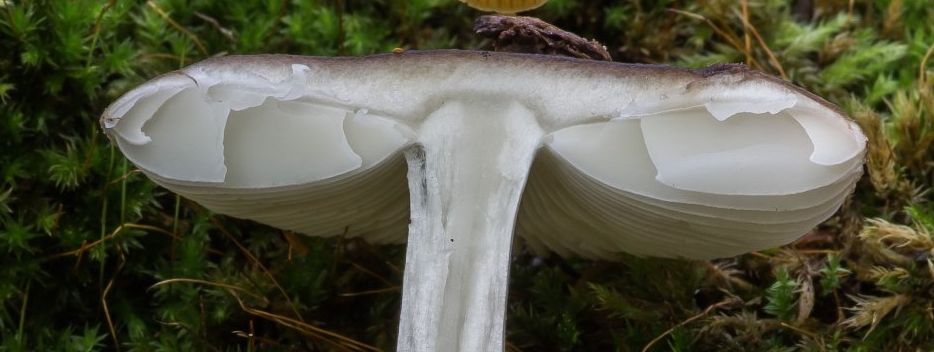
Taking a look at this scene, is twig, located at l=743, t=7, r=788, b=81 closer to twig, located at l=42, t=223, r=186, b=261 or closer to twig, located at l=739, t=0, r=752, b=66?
twig, located at l=739, t=0, r=752, b=66

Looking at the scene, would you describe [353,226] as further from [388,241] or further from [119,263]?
[119,263]

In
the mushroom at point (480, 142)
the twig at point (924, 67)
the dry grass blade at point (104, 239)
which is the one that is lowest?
the dry grass blade at point (104, 239)

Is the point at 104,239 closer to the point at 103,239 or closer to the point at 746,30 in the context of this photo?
the point at 103,239

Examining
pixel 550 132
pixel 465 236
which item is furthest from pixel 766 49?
pixel 465 236

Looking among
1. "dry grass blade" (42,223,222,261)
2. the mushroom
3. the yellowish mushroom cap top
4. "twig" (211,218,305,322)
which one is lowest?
"twig" (211,218,305,322)

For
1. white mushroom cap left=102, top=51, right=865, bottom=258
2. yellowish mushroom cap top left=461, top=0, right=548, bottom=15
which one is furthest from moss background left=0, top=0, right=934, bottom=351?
yellowish mushroom cap top left=461, top=0, right=548, bottom=15

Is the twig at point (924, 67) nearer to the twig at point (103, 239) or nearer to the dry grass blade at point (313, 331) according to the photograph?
the dry grass blade at point (313, 331)

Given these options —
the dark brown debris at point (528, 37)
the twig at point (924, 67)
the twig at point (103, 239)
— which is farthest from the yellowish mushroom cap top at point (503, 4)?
the twig at point (924, 67)
